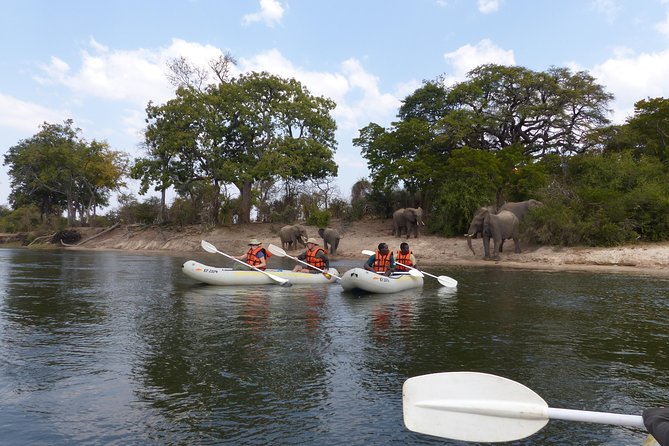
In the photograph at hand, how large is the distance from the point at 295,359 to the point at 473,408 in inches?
156

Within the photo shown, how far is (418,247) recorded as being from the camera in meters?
28.5

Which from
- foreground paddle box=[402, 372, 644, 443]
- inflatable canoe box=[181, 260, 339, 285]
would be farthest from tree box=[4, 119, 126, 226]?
foreground paddle box=[402, 372, 644, 443]

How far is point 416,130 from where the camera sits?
33906 mm

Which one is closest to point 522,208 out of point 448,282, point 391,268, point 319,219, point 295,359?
point 448,282

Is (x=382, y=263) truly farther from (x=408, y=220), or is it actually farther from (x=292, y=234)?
(x=292, y=234)

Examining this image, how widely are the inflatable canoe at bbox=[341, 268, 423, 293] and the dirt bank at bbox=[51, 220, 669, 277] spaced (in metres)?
8.93

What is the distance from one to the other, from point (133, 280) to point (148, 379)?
11.6 metres

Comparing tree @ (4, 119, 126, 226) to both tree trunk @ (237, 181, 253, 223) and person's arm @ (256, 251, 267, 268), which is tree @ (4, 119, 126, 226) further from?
person's arm @ (256, 251, 267, 268)

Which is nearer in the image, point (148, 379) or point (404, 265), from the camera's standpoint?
point (148, 379)

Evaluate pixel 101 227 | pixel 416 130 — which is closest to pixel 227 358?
pixel 416 130

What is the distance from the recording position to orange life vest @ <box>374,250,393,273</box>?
15461 mm

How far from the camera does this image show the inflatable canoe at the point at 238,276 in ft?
51.5

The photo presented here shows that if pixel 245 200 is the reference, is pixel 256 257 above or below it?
below

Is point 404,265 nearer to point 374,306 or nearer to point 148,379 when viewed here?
point 374,306
